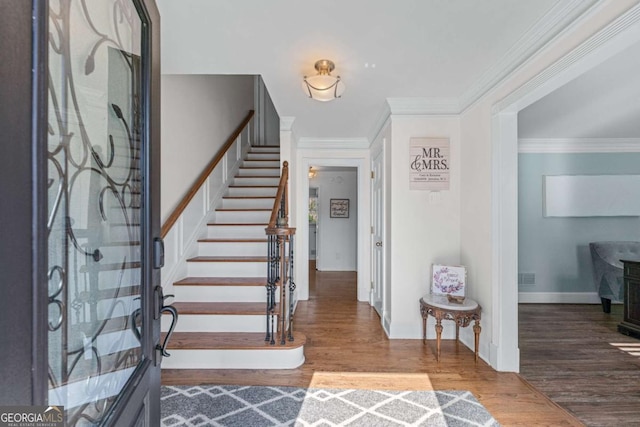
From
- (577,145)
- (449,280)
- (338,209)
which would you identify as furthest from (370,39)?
(338,209)

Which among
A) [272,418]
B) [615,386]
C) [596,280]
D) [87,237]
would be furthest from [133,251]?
[596,280]

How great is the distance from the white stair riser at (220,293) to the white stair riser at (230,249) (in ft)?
1.95

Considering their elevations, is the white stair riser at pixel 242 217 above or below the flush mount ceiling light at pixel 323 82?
below

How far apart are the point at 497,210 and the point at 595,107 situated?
1.82 m

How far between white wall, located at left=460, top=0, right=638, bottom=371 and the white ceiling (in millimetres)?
674

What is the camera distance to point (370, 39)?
6.37 feet

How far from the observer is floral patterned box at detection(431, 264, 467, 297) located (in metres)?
2.77

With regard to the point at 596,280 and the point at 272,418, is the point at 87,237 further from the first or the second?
the point at 596,280

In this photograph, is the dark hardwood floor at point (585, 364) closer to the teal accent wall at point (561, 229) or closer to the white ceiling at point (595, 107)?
the teal accent wall at point (561, 229)

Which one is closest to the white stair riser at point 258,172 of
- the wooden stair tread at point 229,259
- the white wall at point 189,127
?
the white wall at point 189,127

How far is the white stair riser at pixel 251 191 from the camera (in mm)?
4328

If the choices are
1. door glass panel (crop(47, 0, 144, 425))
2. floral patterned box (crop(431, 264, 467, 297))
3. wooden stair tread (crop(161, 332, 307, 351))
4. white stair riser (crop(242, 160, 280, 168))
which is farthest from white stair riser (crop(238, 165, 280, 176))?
door glass panel (crop(47, 0, 144, 425))

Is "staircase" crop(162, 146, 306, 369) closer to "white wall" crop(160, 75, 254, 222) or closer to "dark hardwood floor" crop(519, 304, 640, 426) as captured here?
"white wall" crop(160, 75, 254, 222)

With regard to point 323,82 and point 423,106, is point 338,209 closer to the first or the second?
point 423,106
